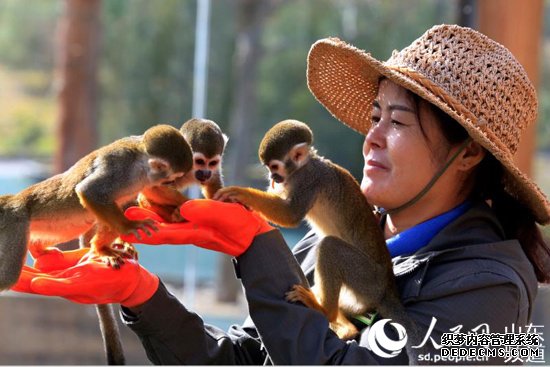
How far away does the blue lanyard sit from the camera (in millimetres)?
2146

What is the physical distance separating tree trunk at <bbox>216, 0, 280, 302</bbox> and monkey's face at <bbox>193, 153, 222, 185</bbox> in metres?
4.50

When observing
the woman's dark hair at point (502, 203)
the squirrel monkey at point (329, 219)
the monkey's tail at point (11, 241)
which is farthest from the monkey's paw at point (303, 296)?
the monkey's tail at point (11, 241)

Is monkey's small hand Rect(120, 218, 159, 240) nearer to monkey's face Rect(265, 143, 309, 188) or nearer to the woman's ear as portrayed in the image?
monkey's face Rect(265, 143, 309, 188)

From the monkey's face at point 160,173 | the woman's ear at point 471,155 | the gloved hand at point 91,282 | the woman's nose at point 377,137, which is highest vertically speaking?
the woman's nose at point 377,137

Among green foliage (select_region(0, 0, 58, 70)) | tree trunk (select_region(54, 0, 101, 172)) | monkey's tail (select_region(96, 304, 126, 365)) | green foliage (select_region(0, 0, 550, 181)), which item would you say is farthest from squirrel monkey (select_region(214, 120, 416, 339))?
green foliage (select_region(0, 0, 58, 70))

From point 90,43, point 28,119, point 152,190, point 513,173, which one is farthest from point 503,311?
point 28,119

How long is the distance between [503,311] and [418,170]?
42 cm

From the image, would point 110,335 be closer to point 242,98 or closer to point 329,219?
point 329,219

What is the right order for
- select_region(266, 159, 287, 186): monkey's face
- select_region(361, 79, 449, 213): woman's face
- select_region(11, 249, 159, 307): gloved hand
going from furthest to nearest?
1. select_region(266, 159, 287, 186): monkey's face
2. select_region(361, 79, 449, 213): woman's face
3. select_region(11, 249, 159, 307): gloved hand

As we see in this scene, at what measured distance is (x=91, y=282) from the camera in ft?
6.20

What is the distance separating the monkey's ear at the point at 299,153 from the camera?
7.96 feet

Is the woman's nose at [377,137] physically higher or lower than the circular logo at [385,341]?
higher

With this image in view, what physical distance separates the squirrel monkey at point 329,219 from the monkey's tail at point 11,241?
491mm

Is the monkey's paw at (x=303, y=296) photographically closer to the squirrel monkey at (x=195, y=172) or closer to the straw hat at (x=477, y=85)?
the squirrel monkey at (x=195, y=172)
